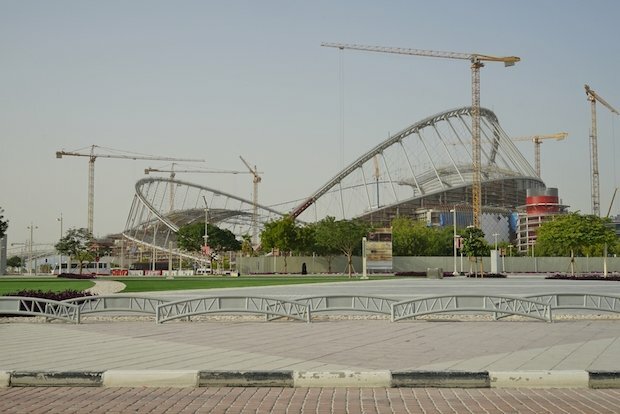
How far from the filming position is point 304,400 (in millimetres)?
9883

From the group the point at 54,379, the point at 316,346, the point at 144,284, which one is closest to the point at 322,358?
the point at 316,346

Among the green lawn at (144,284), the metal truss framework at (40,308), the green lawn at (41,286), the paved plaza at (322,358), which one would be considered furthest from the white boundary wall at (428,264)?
the paved plaza at (322,358)

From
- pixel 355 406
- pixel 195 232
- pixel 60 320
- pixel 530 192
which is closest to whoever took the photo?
pixel 355 406

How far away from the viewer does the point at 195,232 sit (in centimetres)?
14112

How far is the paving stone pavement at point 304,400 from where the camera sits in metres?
9.17

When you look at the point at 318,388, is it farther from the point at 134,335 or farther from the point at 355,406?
the point at 134,335

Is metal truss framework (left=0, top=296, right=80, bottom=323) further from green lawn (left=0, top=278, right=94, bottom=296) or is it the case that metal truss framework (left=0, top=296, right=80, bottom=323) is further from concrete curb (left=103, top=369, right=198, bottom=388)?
green lawn (left=0, top=278, right=94, bottom=296)

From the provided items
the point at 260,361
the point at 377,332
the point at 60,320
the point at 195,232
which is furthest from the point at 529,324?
the point at 195,232

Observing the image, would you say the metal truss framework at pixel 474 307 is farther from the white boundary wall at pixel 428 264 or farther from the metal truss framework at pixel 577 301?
the white boundary wall at pixel 428 264

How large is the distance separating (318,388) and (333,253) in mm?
107135

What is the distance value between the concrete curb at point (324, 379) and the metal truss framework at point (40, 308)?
38.7ft

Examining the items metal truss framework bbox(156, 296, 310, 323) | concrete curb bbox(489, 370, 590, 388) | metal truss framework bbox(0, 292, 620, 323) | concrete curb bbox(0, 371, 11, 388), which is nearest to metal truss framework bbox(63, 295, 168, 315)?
metal truss framework bbox(0, 292, 620, 323)

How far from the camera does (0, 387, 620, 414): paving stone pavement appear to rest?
9.17 m

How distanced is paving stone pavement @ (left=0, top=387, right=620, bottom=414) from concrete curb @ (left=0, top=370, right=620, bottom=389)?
0.20 metres
